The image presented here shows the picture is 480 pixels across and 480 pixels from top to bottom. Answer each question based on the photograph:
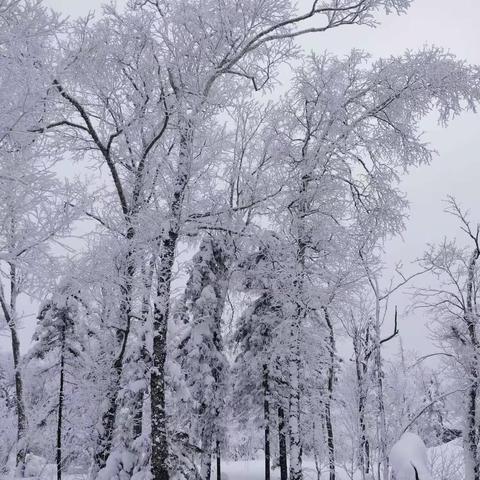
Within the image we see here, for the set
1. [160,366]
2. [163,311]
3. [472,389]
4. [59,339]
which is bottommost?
[472,389]

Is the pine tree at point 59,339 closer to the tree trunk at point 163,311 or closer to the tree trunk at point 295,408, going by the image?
the tree trunk at point 295,408

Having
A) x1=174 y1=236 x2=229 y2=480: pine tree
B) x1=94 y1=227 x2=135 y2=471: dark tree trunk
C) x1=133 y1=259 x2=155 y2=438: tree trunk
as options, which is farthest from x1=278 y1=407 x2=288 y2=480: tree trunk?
x1=94 y1=227 x2=135 y2=471: dark tree trunk

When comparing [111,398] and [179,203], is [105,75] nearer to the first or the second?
[179,203]

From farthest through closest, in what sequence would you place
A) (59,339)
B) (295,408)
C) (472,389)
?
(59,339) → (472,389) → (295,408)

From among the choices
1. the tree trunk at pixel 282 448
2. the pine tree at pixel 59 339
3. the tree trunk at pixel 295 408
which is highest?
the pine tree at pixel 59 339

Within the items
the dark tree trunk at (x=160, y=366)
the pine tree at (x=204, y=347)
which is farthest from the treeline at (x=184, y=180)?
the pine tree at (x=204, y=347)

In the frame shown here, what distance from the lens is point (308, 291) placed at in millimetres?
11109

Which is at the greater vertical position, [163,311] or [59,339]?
[59,339]

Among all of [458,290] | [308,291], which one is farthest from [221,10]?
[458,290]

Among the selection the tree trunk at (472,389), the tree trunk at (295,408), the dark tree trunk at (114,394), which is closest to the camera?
the dark tree trunk at (114,394)

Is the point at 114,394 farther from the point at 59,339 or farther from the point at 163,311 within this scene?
the point at 59,339

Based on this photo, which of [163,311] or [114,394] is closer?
[163,311]

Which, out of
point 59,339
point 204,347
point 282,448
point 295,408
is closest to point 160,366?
point 295,408

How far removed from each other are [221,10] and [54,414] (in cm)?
1718
